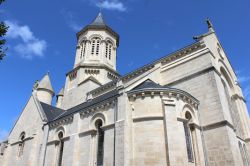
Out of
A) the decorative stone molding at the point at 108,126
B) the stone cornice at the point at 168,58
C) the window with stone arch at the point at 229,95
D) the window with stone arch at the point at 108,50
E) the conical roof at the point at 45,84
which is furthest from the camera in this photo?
the conical roof at the point at 45,84

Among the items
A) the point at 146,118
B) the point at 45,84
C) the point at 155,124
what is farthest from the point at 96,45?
the point at 155,124

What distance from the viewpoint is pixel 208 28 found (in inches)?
753

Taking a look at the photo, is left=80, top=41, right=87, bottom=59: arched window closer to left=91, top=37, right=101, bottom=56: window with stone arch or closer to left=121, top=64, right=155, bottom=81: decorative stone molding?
left=91, top=37, right=101, bottom=56: window with stone arch

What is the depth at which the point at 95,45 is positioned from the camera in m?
30.2

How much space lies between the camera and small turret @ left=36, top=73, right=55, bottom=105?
30.7 meters

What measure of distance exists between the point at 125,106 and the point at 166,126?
105 inches

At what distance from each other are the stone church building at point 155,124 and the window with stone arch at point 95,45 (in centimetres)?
823

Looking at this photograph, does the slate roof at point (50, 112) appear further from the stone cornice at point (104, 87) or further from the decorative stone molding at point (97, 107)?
the decorative stone molding at point (97, 107)

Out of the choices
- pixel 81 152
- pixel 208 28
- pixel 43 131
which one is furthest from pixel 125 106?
pixel 208 28

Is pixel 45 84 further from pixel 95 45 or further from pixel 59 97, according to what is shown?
pixel 95 45

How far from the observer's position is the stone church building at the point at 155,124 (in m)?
12.8

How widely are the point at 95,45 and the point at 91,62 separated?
9.14 ft

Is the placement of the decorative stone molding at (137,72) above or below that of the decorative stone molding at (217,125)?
above

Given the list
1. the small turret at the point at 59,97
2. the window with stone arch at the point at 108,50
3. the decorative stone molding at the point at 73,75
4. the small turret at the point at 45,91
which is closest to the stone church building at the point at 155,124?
the decorative stone molding at the point at 73,75
